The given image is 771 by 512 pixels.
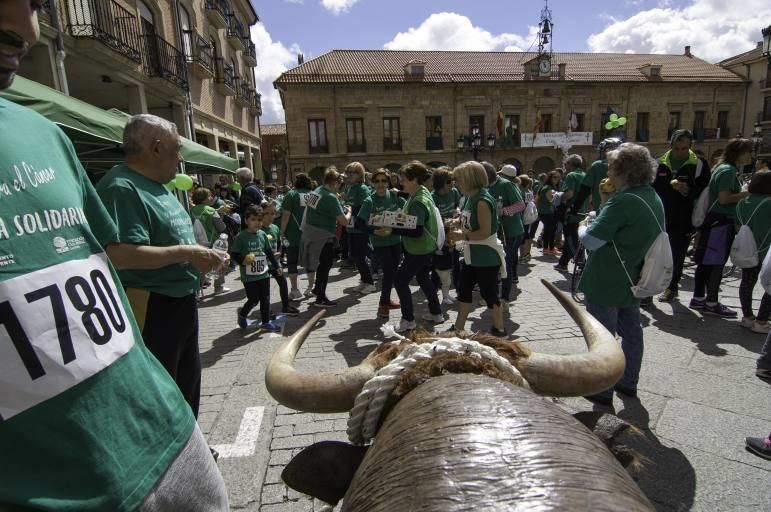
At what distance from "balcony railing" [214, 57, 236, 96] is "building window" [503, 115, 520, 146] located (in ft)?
64.2

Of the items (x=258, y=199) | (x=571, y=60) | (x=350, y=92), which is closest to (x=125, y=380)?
(x=258, y=199)

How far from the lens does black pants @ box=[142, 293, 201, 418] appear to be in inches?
86.2

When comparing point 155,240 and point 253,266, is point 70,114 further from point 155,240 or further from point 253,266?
point 155,240

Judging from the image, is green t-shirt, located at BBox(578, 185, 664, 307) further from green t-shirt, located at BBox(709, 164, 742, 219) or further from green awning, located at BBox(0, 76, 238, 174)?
green awning, located at BBox(0, 76, 238, 174)

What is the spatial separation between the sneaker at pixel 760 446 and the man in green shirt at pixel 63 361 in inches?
125

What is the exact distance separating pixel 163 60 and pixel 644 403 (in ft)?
49.1

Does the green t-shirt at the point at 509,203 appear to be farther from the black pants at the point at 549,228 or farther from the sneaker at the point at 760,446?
the sneaker at the point at 760,446

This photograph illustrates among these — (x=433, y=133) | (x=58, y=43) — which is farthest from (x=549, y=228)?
(x=433, y=133)

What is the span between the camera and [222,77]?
19.1 meters

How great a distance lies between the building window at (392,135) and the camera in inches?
1201

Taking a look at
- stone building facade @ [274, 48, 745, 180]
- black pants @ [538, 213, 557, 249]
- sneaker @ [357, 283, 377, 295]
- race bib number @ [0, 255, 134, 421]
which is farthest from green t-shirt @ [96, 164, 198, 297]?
stone building facade @ [274, 48, 745, 180]

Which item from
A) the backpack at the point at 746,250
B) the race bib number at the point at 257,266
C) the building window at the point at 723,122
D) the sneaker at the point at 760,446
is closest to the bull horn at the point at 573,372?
the sneaker at the point at 760,446

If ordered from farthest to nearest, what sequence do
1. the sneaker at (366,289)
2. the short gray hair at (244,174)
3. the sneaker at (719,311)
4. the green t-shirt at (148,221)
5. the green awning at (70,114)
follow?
1. the short gray hair at (244,174)
2. the sneaker at (366,289)
3. the sneaker at (719,311)
4. the green awning at (70,114)
5. the green t-shirt at (148,221)

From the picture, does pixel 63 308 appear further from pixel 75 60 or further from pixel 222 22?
pixel 222 22
